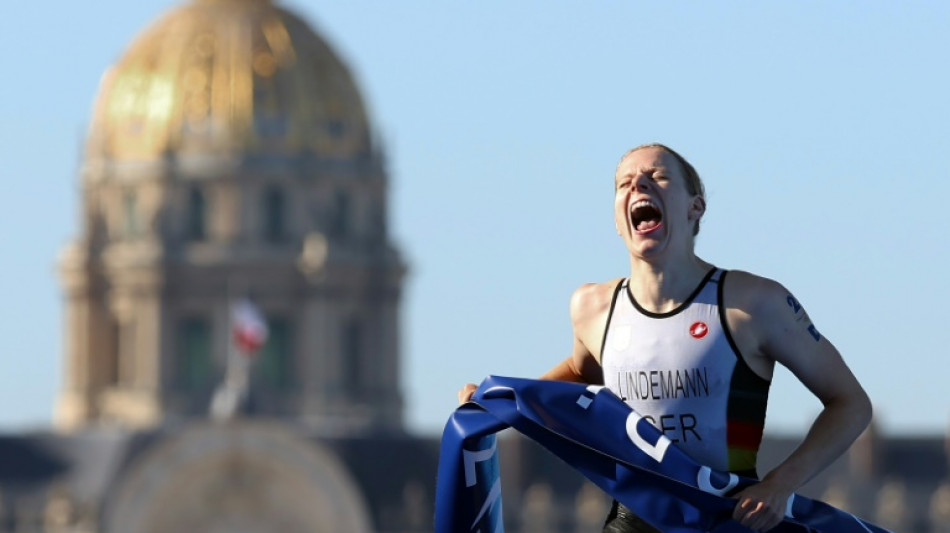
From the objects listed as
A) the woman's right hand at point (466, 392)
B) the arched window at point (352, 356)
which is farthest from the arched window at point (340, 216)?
the woman's right hand at point (466, 392)

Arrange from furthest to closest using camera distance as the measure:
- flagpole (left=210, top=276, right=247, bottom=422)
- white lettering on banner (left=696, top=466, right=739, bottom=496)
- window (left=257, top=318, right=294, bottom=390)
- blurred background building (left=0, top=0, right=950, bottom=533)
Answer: window (left=257, top=318, right=294, bottom=390)
flagpole (left=210, top=276, right=247, bottom=422)
blurred background building (left=0, top=0, right=950, bottom=533)
white lettering on banner (left=696, top=466, right=739, bottom=496)

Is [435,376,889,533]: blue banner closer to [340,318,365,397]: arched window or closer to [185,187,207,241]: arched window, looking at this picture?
[340,318,365,397]: arched window

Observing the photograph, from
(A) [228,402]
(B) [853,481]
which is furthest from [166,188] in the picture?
(B) [853,481]

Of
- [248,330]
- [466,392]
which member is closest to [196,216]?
[248,330]

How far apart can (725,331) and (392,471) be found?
116 meters

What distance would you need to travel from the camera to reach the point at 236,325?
129750 mm

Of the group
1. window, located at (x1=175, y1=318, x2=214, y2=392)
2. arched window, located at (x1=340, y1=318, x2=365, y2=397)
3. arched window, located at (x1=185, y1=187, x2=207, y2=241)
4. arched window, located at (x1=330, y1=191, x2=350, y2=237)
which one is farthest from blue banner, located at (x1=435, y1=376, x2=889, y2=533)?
arched window, located at (x1=330, y1=191, x2=350, y2=237)

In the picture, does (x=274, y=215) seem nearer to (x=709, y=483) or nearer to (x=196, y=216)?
(x=196, y=216)

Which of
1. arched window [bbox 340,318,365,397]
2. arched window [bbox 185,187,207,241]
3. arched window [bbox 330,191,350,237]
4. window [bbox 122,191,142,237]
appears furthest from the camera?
arched window [bbox 330,191,350,237]

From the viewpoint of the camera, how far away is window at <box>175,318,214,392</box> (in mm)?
137250

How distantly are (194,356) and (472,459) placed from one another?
12677cm

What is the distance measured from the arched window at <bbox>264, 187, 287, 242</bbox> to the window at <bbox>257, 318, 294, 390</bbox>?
344 centimetres

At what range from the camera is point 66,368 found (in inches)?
5536

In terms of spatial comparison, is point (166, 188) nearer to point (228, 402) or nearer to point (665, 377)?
point (228, 402)
